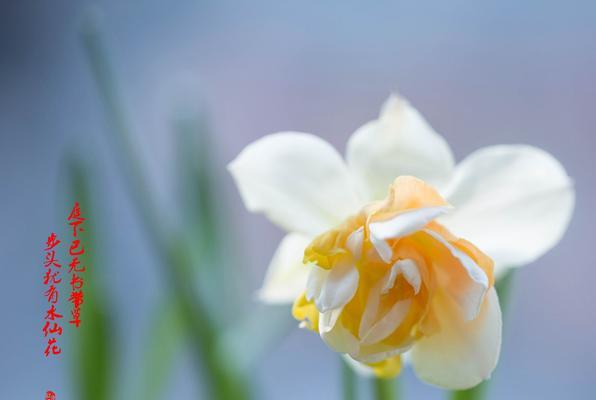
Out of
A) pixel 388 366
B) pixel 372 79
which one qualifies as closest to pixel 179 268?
pixel 388 366

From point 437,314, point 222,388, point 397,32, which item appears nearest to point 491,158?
point 437,314

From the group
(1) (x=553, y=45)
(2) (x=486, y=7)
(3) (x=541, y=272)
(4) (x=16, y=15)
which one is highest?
(4) (x=16, y=15)

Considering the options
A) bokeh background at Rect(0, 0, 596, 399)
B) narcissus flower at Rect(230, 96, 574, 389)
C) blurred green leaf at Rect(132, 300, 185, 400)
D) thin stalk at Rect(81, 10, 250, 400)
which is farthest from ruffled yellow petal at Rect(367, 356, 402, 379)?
bokeh background at Rect(0, 0, 596, 399)

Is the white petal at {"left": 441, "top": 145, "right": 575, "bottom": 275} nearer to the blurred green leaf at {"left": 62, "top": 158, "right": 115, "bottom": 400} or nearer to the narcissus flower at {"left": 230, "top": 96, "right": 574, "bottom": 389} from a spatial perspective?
the narcissus flower at {"left": 230, "top": 96, "right": 574, "bottom": 389}

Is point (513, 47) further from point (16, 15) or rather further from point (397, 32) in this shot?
point (16, 15)

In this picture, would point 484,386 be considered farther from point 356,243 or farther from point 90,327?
point 90,327

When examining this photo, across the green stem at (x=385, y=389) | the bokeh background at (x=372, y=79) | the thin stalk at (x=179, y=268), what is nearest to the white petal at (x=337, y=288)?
the green stem at (x=385, y=389)
